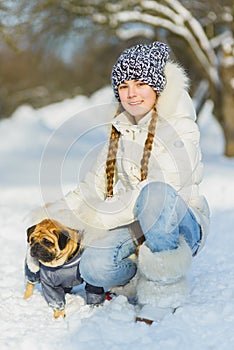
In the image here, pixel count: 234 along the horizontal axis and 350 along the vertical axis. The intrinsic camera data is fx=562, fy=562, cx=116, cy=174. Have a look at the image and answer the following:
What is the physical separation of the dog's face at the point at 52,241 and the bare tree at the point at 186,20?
6.94 meters

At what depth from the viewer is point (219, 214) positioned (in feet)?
18.9

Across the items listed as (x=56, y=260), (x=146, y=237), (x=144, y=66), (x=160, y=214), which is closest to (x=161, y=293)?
(x=146, y=237)

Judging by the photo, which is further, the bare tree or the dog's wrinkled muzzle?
the bare tree

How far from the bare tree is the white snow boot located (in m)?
6.99

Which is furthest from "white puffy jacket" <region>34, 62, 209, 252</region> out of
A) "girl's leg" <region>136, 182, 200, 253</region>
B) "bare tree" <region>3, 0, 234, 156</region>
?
"bare tree" <region>3, 0, 234, 156</region>

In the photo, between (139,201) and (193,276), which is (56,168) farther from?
(139,201)

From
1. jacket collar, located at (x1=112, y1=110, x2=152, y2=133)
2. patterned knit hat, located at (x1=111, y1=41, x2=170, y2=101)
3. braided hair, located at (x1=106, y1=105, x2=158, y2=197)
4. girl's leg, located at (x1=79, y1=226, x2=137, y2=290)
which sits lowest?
girl's leg, located at (x1=79, y1=226, x2=137, y2=290)

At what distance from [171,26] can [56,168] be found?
4200 millimetres

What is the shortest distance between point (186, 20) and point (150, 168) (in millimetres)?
7401

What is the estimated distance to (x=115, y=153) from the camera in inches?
125

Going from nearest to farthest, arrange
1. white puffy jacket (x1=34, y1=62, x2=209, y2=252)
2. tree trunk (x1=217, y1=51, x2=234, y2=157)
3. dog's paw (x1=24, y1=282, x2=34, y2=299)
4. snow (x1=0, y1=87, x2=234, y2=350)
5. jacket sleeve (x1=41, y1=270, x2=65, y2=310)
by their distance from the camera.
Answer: snow (x1=0, y1=87, x2=234, y2=350), white puffy jacket (x1=34, y1=62, x2=209, y2=252), jacket sleeve (x1=41, y1=270, x2=65, y2=310), dog's paw (x1=24, y1=282, x2=34, y2=299), tree trunk (x1=217, y1=51, x2=234, y2=157)

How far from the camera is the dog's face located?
2926 mm

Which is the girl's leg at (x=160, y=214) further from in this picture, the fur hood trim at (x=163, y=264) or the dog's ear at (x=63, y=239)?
the dog's ear at (x=63, y=239)

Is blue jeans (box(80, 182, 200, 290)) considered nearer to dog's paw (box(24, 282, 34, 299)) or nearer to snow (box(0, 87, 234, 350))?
snow (box(0, 87, 234, 350))
